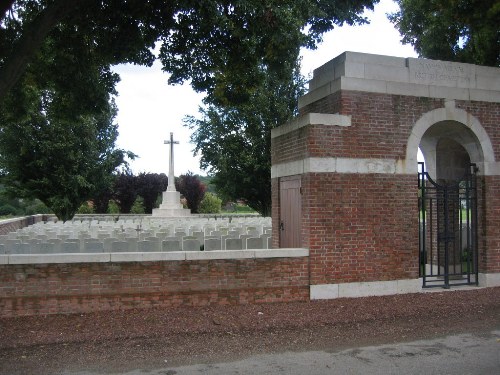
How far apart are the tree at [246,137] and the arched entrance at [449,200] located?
33.5 feet

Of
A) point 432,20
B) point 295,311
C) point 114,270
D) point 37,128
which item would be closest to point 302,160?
point 295,311

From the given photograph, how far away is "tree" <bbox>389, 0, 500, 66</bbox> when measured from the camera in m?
11.0

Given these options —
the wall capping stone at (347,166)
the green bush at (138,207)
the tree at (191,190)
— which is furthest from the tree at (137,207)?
the wall capping stone at (347,166)

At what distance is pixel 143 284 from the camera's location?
24.9ft

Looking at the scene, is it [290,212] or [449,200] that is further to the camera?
[449,200]

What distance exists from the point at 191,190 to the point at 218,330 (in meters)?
36.4

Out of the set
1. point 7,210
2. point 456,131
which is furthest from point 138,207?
point 456,131

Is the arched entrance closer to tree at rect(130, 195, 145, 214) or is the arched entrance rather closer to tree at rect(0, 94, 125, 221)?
tree at rect(0, 94, 125, 221)

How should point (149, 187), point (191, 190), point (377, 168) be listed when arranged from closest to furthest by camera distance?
1. point (377, 168)
2. point (149, 187)
3. point (191, 190)

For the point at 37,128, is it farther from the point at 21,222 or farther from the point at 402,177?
the point at 402,177

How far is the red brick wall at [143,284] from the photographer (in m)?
7.33

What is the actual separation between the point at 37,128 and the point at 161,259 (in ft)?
56.8

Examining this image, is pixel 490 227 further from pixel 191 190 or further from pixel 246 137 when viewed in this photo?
pixel 191 190

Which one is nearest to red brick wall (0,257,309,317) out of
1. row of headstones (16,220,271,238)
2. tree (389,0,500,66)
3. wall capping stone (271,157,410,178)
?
wall capping stone (271,157,410,178)
